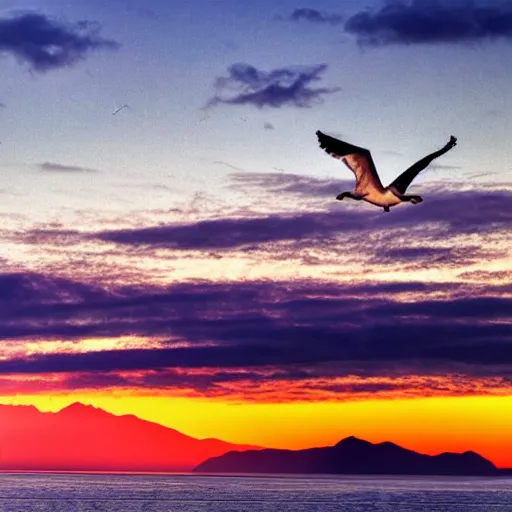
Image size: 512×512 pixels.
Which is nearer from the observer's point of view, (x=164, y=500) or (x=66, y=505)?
(x=66, y=505)

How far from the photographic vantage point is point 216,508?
166625 millimetres

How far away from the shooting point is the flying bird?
105 feet

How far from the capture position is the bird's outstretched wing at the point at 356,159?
31.9m

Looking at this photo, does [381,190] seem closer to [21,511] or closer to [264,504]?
[21,511]

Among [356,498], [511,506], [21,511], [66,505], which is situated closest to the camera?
[21,511]

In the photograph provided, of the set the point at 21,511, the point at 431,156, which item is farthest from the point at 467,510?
the point at 431,156

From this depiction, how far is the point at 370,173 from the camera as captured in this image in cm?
3216

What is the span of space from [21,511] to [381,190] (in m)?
138

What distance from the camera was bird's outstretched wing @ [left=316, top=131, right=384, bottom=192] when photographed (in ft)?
105

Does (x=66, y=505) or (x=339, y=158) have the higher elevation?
(x=339, y=158)

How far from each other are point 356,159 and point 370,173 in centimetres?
58

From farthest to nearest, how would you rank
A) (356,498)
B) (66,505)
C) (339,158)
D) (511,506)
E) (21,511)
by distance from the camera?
(356,498) → (511,506) → (66,505) → (21,511) → (339,158)

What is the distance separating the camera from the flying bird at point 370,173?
105 feet

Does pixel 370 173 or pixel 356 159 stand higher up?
pixel 356 159
